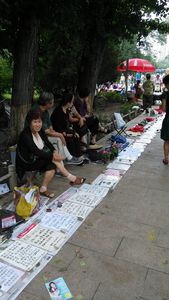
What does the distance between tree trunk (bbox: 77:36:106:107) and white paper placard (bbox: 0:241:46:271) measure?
235 inches

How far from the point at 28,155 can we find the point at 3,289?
1.77 m

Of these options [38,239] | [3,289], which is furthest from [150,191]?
[3,289]

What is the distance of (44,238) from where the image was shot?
3102 millimetres

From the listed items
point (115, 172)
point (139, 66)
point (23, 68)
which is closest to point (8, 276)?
point (115, 172)

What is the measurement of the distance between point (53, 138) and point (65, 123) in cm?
47

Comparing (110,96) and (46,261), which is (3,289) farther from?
(110,96)

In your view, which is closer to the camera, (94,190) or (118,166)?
(94,190)

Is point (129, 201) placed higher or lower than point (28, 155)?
lower

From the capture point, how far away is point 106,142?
22.7ft

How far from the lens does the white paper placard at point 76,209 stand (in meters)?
3.63

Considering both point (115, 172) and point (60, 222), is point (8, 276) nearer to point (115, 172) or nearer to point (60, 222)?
point (60, 222)

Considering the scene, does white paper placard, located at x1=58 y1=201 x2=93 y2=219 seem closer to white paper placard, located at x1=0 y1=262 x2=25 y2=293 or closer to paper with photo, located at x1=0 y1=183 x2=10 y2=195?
paper with photo, located at x1=0 y1=183 x2=10 y2=195

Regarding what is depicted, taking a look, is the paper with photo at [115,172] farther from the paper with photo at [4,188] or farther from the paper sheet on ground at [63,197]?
the paper with photo at [4,188]

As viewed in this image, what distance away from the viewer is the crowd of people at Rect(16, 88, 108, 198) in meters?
3.84
